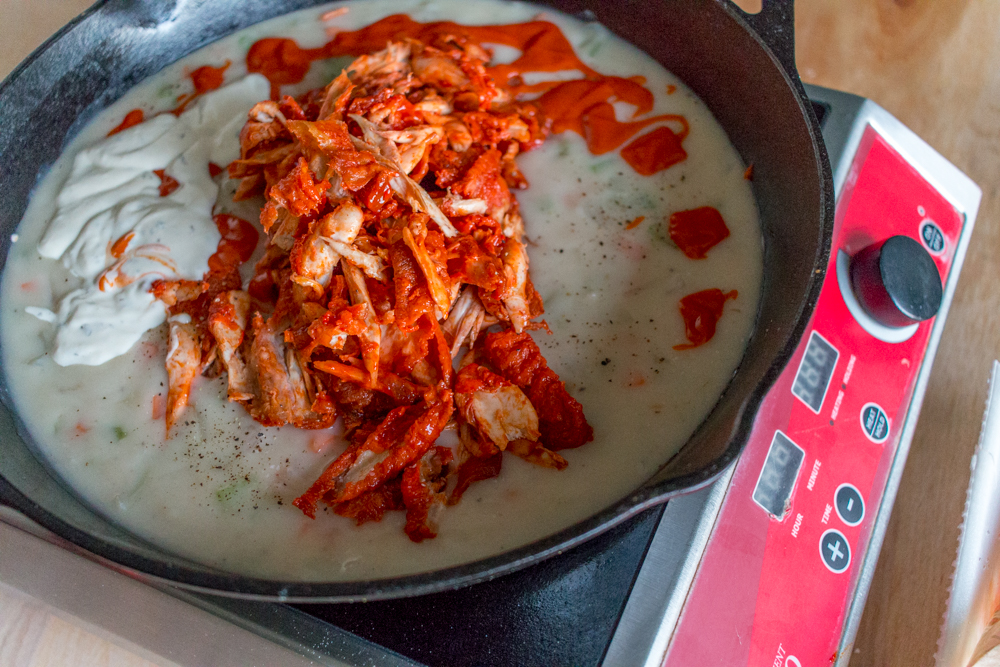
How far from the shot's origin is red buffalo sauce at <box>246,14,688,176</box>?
1352 millimetres

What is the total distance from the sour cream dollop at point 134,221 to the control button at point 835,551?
1.18 metres

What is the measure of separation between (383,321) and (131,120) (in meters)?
0.83

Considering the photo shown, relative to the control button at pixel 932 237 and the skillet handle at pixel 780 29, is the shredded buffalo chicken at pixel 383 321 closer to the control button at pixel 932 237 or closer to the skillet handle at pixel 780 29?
the skillet handle at pixel 780 29

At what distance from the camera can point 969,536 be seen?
1.11 metres

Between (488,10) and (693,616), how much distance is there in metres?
1.36

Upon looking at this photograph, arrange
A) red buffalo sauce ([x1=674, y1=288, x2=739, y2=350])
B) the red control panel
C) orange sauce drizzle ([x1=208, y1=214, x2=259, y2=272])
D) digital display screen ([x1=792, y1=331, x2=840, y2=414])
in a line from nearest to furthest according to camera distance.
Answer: the red control panel < digital display screen ([x1=792, y1=331, x2=840, y2=414]) < red buffalo sauce ([x1=674, y1=288, x2=739, y2=350]) < orange sauce drizzle ([x1=208, y1=214, x2=259, y2=272])

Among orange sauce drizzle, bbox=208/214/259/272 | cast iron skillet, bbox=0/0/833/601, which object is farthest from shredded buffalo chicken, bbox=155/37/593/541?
cast iron skillet, bbox=0/0/833/601

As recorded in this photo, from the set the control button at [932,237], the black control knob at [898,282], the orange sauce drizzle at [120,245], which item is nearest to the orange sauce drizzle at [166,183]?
Result: the orange sauce drizzle at [120,245]

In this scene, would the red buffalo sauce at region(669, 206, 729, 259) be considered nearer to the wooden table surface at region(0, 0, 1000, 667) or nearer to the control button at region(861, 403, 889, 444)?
the control button at region(861, 403, 889, 444)

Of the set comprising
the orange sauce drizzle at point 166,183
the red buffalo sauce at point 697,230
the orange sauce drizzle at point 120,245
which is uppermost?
the orange sauce drizzle at point 166,183

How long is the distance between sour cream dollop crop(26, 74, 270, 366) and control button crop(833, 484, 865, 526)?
46.5 inches

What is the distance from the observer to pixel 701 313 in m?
1.17

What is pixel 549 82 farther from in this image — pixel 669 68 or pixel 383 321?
pixel 383 321

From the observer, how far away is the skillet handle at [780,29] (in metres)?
1.12
